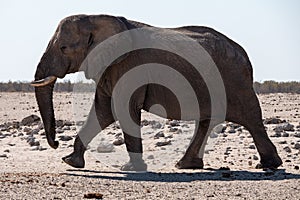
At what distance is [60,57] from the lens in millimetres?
9750

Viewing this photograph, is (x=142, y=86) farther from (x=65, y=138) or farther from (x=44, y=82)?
(x=65, y=138)

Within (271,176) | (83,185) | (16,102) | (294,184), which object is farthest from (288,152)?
(16,102)

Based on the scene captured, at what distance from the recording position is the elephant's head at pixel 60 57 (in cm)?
974

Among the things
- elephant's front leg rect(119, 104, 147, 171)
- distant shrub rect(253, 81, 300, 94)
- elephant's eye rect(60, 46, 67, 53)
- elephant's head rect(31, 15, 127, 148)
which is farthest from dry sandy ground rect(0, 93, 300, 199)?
distant shrub rect(253, 81, 300, 94)

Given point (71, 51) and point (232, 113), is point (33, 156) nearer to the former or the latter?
point (71, 51)

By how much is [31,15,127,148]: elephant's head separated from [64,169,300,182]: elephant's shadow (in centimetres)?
78

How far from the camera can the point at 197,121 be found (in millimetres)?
10633

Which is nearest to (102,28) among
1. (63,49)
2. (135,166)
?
(63,49)

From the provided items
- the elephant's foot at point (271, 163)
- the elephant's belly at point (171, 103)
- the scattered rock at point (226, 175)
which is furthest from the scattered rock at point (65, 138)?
the scattered rock at point (226, 175)

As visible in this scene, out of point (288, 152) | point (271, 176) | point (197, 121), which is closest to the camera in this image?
point (271, 176)

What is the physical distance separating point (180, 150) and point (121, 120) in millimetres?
2386

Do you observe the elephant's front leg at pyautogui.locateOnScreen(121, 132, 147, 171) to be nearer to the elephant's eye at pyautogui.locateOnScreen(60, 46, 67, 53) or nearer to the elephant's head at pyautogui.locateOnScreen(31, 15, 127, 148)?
the elephant's head at pyautogui.locateOnScreen(31, 15, 127, 148)

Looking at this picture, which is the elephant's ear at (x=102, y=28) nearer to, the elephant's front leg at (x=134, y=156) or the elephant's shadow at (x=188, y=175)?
the elephant's front leg at (x=134, y=156)

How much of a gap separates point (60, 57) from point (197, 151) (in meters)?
2.13
